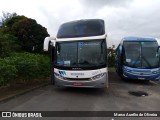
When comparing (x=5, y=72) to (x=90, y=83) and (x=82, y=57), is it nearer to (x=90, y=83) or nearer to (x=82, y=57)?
(x=82, y=57)

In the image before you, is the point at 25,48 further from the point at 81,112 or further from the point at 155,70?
the point at 81,112

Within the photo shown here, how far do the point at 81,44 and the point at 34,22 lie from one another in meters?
18.8

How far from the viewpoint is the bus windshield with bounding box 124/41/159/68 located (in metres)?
16.9

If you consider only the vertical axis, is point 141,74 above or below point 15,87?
above

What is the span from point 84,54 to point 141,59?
645 cm

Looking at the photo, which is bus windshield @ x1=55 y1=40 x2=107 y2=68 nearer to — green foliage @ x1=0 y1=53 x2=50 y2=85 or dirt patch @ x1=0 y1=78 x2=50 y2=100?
green foliage @ x1=0 y1=53 x2=50 y2=85

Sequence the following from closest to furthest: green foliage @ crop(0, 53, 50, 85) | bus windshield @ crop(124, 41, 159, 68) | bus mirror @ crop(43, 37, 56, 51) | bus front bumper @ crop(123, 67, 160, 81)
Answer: green foliage @ crop(0, 53, 50, 85) < bus mirror @ crop(43, 37, 56, 51) < bus front bumper @ crop(123, 67, 160, 81) < bus windshield @ crop(124, 41, 159, 68)

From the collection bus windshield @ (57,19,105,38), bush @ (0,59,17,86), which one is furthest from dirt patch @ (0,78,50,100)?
bus windshield @ (57,19,105,38)

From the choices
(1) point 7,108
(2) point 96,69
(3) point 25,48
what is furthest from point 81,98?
(3) point 25,48

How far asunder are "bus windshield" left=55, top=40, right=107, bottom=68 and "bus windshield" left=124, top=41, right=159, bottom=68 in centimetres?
578

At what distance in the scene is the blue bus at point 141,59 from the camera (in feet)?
55.0

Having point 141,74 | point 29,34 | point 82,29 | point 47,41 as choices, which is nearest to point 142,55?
point 141,74

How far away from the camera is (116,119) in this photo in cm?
776

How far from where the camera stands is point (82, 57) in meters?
11.9
